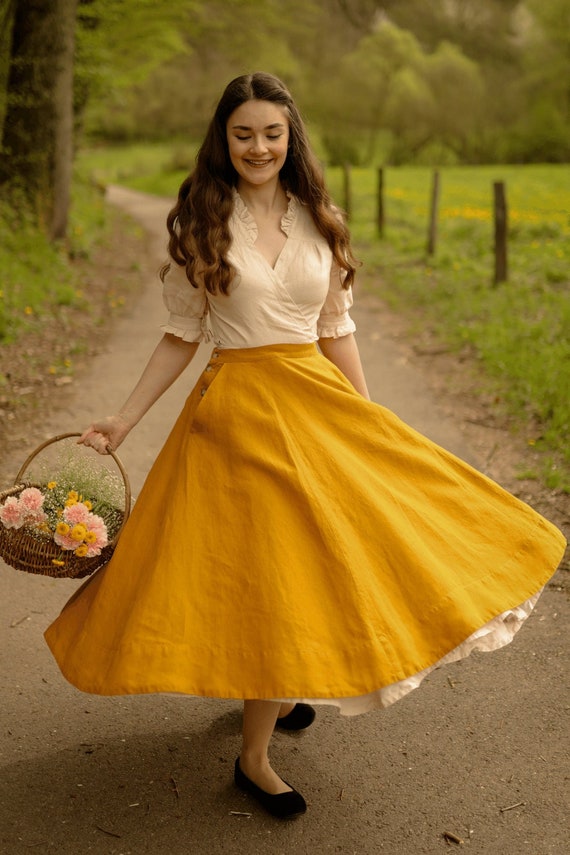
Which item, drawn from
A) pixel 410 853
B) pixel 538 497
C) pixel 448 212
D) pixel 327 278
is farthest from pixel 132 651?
pixel 448 212

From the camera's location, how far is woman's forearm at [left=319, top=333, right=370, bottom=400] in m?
3.08

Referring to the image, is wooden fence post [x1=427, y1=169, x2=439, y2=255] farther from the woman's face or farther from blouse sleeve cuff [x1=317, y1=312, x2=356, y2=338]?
the woman's face

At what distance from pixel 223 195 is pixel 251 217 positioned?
10 centimetres

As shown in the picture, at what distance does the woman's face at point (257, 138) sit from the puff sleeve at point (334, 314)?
453 millimetres

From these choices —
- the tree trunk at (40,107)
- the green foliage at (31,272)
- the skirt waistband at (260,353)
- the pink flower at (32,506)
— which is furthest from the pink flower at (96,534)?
the tree trunk at (40,107)

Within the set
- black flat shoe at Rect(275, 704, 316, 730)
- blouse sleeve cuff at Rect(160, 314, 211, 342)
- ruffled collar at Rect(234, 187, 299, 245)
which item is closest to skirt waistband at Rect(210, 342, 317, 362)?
blouse sleeve cuff at Rect(160, 314, 211, 342)

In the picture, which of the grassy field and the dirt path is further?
the grassy field

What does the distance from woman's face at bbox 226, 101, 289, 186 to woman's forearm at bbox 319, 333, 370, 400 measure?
60 centimetres

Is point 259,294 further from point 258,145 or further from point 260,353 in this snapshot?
point 258,145

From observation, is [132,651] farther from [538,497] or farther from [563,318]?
[563,318]

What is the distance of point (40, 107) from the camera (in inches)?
447

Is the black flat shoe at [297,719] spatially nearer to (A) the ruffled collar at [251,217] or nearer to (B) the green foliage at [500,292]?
(A) the ruffled collar at [251,217]

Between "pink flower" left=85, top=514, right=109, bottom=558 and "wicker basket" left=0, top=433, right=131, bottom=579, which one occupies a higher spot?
A: "pink flower" left=85, top=514, right=109, bottom=558

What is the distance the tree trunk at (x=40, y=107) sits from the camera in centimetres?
1104
